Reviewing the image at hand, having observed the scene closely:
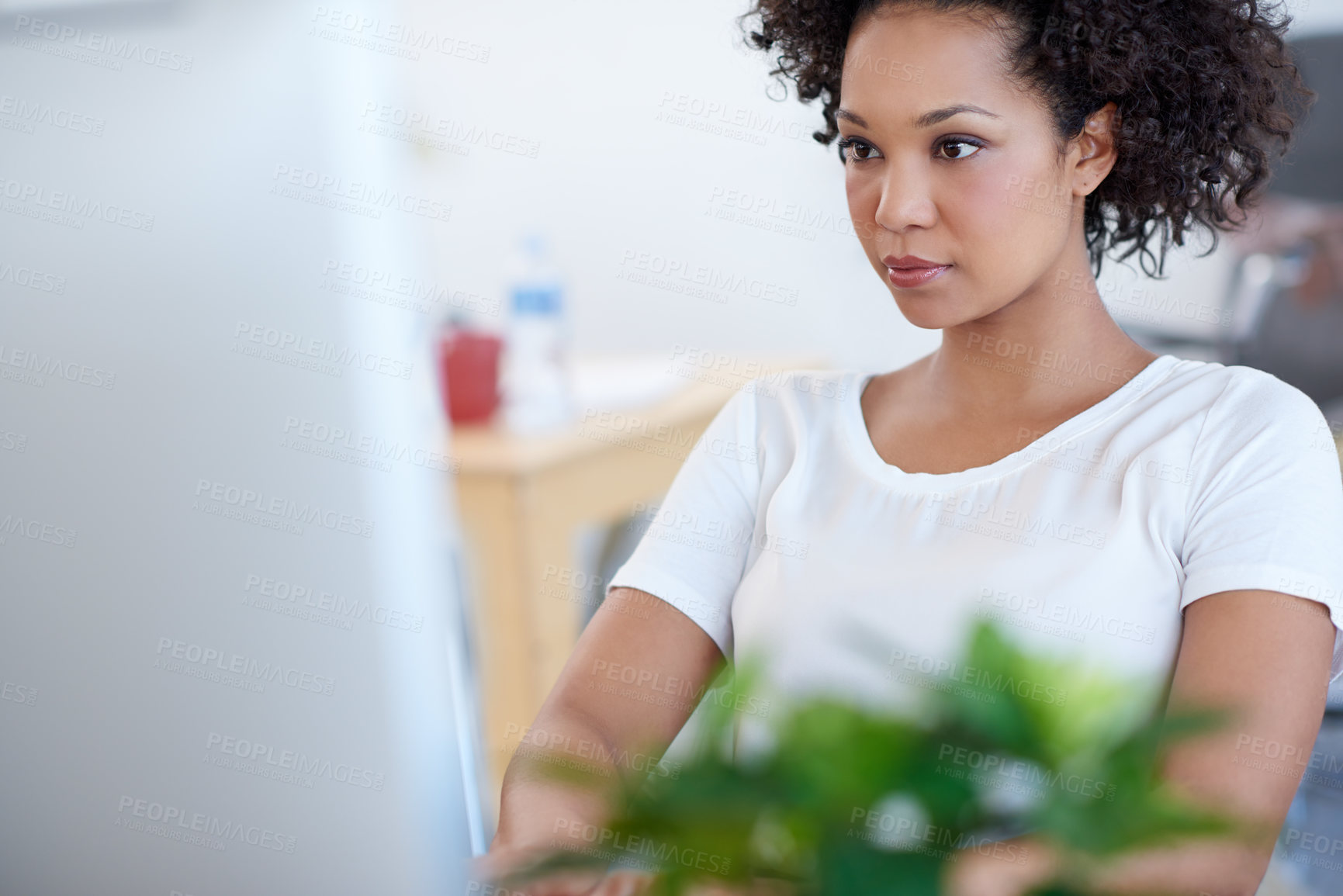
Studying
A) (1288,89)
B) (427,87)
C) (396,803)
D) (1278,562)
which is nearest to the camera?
(1278,562)

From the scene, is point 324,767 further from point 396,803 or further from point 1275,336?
point 1275,336

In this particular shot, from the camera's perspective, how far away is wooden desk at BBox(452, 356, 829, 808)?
1.75 m

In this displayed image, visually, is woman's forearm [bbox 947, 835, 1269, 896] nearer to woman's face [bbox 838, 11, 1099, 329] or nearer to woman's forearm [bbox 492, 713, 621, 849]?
woman's forearm [bbox 492, 713, 621, 849]

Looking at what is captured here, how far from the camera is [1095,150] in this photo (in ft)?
3.22

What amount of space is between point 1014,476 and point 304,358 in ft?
1.86

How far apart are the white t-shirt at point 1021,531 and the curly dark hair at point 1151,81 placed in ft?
0.56

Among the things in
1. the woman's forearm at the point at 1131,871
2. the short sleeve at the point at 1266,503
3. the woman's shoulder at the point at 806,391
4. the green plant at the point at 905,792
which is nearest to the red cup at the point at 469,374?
the woman's shoulder at the point at 806,391

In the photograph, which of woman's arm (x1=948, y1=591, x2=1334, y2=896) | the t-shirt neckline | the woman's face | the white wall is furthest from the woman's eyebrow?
the white wall

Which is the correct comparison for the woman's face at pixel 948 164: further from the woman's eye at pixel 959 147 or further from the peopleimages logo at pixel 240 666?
the peopleimages logo at pixel 240 666

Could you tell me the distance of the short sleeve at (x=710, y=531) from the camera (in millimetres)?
1000

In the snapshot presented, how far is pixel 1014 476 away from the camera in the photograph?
932 millimetres

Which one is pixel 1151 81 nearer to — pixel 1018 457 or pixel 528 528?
pixel 1018 457

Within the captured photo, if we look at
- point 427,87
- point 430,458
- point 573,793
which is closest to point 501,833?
point 573,793

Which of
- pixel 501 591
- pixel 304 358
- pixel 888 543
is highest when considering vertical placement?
pixel 304 358
